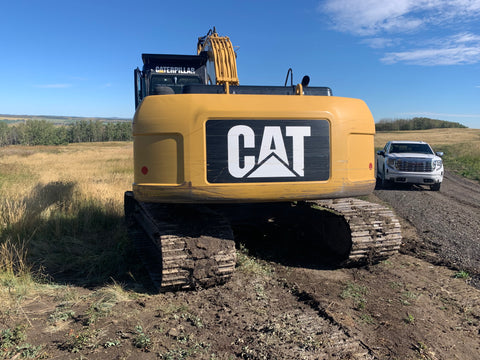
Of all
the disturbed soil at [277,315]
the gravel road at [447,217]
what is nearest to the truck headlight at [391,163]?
the gravel road at [447,217]

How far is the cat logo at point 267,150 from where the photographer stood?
134 inches

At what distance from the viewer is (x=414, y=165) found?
12375 mm

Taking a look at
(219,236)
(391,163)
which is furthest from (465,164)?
(219,236)

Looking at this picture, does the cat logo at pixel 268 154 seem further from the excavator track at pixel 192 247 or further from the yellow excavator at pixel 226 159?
the excavator track at pixel 192 247

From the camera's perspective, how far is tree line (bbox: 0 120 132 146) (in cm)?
10156

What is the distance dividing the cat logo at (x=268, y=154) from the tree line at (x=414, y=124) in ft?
282

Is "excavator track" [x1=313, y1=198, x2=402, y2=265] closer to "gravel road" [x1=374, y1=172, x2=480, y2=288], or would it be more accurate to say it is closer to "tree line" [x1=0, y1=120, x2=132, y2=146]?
"gravel road" [x1=374, y1=172, x2=480, y2=288]

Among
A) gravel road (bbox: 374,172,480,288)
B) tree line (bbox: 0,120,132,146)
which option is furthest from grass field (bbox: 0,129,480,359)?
tree line (bbox: 0,120,132,146)

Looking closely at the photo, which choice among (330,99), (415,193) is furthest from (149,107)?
(415,193)

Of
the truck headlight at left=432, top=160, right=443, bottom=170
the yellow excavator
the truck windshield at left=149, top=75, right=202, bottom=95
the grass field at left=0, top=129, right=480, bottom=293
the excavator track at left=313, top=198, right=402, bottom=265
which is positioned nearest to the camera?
the yellow excavator

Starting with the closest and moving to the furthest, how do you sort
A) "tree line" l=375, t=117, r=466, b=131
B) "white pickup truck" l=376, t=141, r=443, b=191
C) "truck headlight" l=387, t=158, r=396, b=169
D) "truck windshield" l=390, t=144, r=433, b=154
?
1. "white pickup truck" l=376, t=141, r=443, b=191
2. "truck headlight" l=387, t=158, r=396, b=169
3. "truck windshield" l=390, t=144, r=433, b=154
4. "tree line" l=375, t=117, r=466, b=131

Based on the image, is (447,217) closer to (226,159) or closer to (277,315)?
(277,315)

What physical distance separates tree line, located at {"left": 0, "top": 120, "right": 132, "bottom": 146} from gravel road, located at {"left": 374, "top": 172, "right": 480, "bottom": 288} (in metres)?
98.8

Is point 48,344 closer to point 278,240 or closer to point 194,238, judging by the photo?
point 194,238
